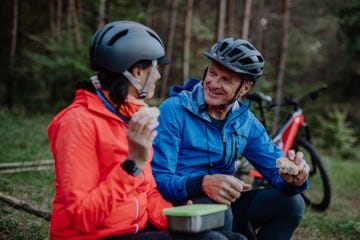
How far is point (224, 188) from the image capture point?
2.52 metres

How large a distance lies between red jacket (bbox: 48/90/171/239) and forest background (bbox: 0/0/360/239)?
5.04ft

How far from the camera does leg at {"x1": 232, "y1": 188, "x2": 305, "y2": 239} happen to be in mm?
2969

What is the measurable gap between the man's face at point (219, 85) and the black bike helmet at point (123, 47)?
31.5 inches

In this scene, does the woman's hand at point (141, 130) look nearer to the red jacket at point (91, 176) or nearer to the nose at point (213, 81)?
the red jacket at point (91, 176)

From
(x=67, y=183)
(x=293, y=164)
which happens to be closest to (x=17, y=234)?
(x=67, y=183)

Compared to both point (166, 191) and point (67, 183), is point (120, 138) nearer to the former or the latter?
point (67, 183)

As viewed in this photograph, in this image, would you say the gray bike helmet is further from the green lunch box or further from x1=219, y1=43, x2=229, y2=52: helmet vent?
the green lunch box

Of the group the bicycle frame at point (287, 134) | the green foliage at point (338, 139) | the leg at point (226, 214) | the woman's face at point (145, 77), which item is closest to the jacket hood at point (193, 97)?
the leg at point (226, 214)

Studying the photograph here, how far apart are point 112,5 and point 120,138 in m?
15.2

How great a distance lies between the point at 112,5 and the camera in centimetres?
1638

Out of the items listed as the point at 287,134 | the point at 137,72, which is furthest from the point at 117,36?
the point at 287,134

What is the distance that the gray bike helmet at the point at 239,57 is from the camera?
3.16 metres

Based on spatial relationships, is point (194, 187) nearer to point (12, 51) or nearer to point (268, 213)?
point (268, 213)

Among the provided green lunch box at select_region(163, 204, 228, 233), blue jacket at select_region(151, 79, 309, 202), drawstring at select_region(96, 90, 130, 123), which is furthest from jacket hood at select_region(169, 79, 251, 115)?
green lunch box at select_region(163, 204, 228, 233)
